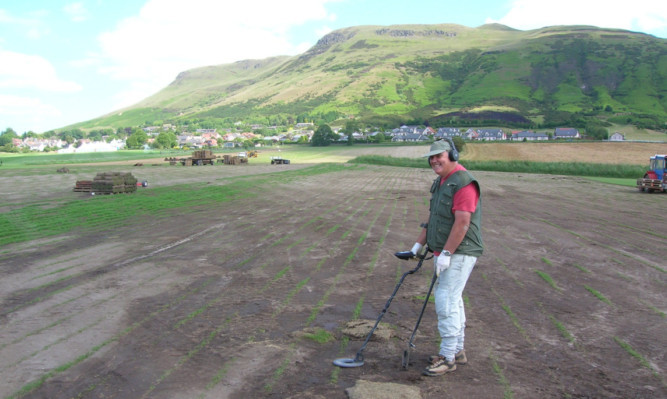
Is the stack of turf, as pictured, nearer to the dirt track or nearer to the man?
the dirt track

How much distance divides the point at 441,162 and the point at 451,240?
3.14 ft

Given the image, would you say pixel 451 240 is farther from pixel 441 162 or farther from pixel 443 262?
pixel 441 162

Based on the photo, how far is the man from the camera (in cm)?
520

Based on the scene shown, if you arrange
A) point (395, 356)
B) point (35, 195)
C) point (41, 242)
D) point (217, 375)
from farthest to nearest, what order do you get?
point (35, 195) < point (41, 242) < point (395, 356) < point (217, 375)

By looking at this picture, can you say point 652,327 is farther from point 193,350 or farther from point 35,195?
point 35,195

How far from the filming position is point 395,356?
19.2 feet

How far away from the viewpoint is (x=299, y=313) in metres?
7.40

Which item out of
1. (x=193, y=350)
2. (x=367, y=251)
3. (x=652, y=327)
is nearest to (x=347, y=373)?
(x=193, y=350)

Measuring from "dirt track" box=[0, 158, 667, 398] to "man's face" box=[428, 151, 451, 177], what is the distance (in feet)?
7.91

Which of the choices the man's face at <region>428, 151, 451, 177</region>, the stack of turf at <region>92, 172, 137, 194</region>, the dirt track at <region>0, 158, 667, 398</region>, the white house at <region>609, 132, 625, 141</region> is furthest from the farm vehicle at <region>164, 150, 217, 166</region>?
the white house at <region>609, 132, 625, 141</region>

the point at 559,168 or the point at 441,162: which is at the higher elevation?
the point at 441,162

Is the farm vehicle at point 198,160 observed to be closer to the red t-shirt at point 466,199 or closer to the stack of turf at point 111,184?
the stack of turf at point 111,184

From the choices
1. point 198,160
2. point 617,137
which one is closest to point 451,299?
point 198,160

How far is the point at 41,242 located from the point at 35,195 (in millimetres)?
16169
